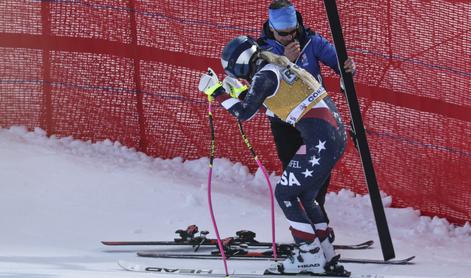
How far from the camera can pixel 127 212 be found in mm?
9047

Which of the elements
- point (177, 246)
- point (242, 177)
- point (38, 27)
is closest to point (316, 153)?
point (177, 246)

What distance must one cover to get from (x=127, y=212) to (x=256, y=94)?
240 centimetres

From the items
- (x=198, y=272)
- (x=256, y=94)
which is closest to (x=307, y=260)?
(x=198, y=272)

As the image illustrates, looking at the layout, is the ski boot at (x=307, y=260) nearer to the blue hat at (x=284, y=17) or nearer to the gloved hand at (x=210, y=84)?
the gloved hand at (x=210, y=84)

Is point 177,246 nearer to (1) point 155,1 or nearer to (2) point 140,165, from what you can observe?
(2) point 140,165

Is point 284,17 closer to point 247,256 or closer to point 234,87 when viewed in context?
point 234,87

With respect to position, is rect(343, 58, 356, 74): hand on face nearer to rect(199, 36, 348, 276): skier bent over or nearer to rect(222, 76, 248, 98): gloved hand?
rect(199, 36, 348, 276): skier bent over

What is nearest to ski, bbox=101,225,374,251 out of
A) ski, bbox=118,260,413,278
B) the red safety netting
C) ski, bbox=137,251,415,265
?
ski, bbox=137,251,415,265

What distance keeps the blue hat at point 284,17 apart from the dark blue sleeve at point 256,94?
0.54 meters

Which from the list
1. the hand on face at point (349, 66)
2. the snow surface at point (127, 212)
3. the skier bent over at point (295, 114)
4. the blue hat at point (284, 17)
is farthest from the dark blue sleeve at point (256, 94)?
the snow surface at point (127, 212)

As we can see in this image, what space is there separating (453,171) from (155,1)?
2941 mm

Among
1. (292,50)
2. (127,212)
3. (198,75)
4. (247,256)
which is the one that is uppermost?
(198,75)

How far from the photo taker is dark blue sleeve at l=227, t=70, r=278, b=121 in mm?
7016

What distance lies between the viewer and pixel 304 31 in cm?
765
